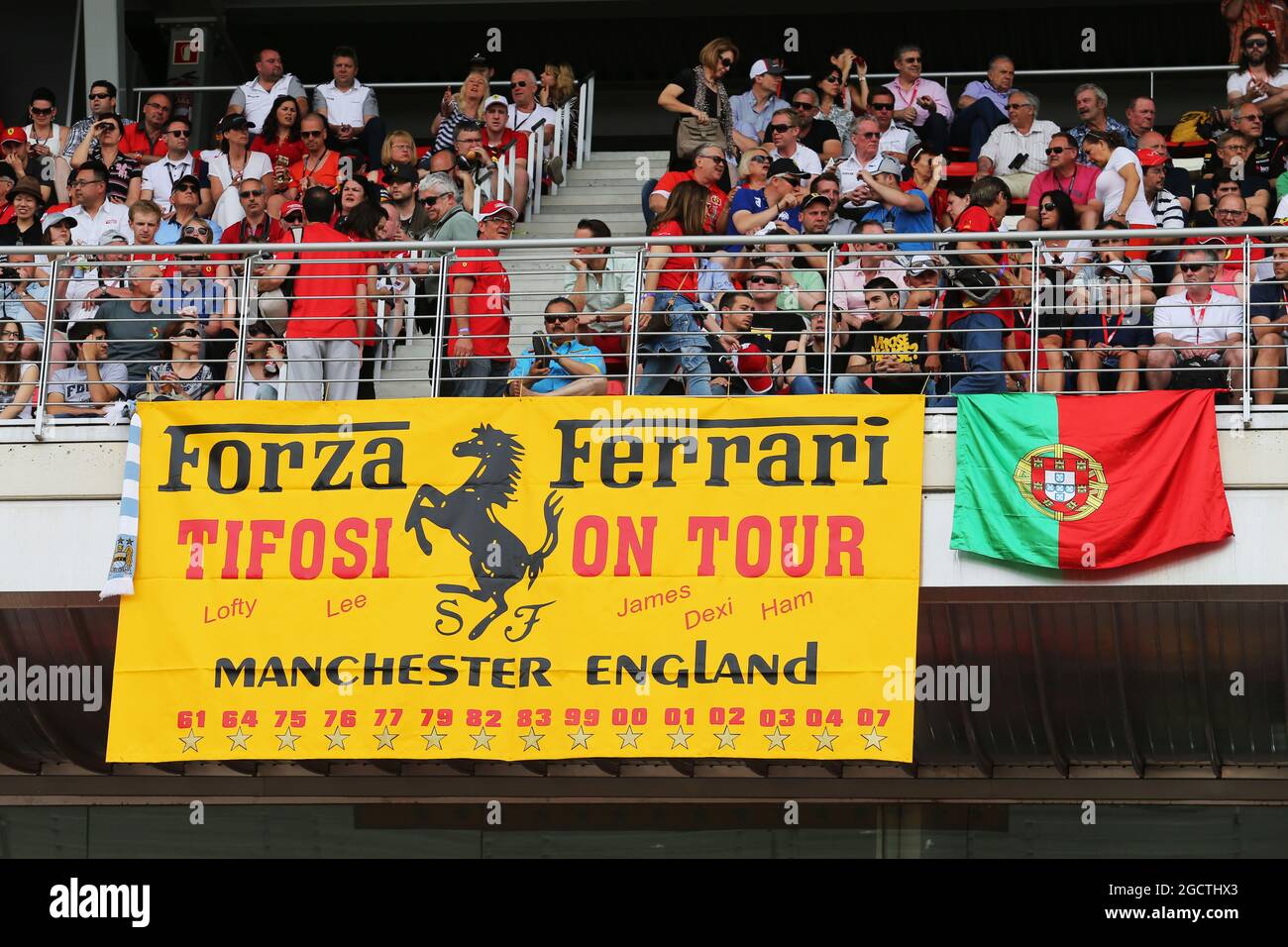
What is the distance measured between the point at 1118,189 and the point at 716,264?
294 centimetres

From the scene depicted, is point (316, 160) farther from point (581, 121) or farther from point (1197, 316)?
point (1197, 316)

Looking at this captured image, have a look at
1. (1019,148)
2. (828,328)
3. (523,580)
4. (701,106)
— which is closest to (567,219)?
(701,106)

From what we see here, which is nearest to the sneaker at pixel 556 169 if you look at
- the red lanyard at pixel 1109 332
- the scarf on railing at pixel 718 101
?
the scarf on railing at pixel 718 101

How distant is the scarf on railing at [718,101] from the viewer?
47.9 feet

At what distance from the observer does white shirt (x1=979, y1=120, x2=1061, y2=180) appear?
14.7 m

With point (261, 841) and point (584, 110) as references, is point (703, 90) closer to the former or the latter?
point (584, 110)

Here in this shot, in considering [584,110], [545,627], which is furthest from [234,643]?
[584,110]

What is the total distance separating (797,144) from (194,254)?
4507mm

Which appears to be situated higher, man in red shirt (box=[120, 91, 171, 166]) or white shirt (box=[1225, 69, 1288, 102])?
white shirt (box=[1225, 69, 1288, 102])

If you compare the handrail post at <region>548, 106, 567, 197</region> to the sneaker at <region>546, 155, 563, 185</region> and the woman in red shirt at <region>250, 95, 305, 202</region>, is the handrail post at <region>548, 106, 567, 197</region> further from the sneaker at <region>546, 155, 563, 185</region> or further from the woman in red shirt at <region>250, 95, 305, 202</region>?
the woman in red shirt at <region>250, 95, 305, 202</region>

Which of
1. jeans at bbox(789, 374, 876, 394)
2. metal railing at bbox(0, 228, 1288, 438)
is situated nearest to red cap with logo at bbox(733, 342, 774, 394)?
metal railing at bbox(0, 228, 1288, 438)

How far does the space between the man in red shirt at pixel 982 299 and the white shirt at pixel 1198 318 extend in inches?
34.5

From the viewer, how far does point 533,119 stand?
15.5 meters

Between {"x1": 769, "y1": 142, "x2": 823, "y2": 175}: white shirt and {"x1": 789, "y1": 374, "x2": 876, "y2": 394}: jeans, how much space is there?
314 centimetres
